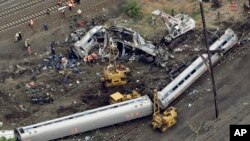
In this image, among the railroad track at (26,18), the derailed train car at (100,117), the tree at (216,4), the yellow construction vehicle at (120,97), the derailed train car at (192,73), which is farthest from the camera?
the railroad track at (26,18)

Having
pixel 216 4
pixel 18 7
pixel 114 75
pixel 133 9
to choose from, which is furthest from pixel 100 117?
pixel 18 7

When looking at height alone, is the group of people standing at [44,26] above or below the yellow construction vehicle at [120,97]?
above

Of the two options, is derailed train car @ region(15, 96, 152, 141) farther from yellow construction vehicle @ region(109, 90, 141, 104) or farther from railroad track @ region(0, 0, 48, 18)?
railroad track @ region(0, 0, 48, 18)

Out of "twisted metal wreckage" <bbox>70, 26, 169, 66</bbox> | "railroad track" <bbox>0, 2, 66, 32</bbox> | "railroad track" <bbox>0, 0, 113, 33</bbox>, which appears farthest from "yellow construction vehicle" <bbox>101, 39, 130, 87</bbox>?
"railroad track" <bbox>0, 2, 66, 32</bbox>

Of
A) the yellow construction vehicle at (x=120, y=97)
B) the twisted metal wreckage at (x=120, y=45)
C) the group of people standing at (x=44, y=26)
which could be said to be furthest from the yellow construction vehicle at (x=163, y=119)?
the group of people standing at (x=44, y=26)

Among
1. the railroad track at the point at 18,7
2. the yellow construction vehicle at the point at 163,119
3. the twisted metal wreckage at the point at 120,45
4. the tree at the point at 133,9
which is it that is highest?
the railroad track at the point at 18,7

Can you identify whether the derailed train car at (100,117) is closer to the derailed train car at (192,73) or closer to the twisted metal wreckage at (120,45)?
the derailed train car at (192,73)

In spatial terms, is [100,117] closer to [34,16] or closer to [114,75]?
[114,75]

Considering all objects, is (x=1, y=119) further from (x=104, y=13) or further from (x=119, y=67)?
(x=104, y=13)

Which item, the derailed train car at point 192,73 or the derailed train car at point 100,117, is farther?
the derailed train car at point 192,73
